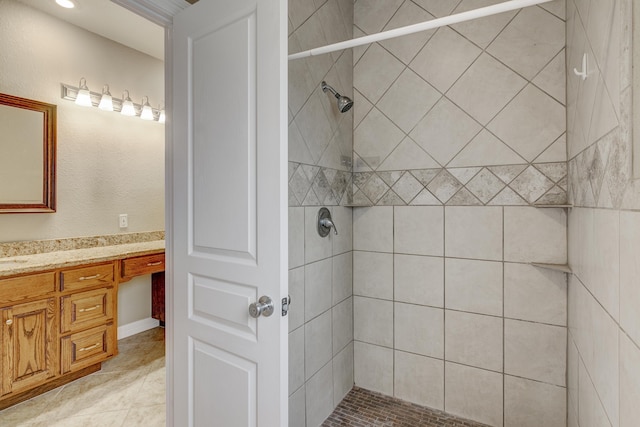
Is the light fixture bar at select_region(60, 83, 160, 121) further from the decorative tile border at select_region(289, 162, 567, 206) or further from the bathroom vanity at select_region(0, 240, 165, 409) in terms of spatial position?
the decorative tile border at select_region(289, 162, 567, 206)

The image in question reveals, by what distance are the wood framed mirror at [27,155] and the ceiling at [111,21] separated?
0.72m

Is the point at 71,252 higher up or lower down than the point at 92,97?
lower down

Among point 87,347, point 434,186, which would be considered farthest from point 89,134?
point 434,186

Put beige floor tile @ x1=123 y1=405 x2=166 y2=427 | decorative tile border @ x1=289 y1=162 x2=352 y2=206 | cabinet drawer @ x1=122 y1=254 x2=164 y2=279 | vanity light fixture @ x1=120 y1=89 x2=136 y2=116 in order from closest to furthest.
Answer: decorative tile border @ x1=289 y1=162 x2=352 y2=206 < beige floor tile @ x1=123 y1=405 x2=166 y2=427 < cabinet drawer @ x1=122 y1=254 x2=164 y2=279 < vanity light fixture @ x1=120 y1=89 x2=136 y2=116

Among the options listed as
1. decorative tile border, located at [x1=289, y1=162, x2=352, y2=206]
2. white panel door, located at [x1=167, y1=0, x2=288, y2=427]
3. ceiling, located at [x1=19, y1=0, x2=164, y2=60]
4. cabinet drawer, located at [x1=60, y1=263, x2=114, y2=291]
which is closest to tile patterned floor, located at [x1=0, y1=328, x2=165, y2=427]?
cabinet drawer, located at [x1=60, y1=263, x2=114, y2=291]

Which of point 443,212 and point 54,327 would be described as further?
point 54,327

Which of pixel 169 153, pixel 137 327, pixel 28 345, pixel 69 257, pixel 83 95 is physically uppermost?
pixel 83 95

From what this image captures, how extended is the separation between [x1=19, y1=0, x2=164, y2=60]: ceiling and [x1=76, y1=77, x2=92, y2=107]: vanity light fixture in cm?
45

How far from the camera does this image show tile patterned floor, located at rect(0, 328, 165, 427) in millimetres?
1917

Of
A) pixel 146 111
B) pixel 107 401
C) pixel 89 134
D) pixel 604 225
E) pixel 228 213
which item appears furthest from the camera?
pixel 146 111

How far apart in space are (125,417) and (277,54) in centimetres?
222

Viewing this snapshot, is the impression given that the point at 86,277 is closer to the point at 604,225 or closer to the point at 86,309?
the point at 86,309

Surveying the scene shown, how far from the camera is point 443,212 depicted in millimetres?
1891

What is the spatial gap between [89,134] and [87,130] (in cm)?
4
